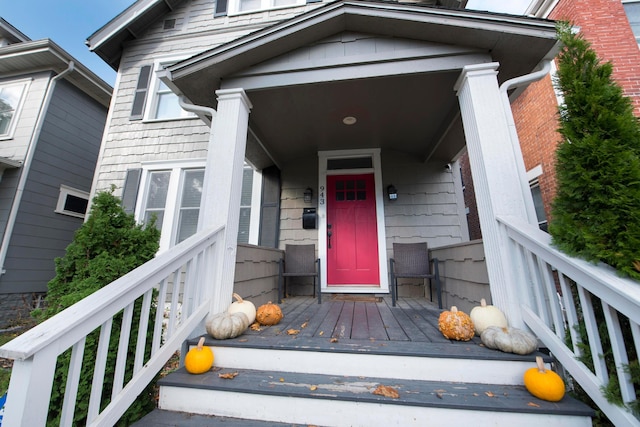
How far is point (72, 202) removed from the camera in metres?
5.23

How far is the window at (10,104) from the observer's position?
190 inches

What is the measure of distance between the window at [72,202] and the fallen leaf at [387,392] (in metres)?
6.63

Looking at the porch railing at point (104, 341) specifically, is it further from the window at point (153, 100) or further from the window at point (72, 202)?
the window at point (72, 202)

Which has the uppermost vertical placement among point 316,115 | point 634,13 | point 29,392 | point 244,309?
point 634,13

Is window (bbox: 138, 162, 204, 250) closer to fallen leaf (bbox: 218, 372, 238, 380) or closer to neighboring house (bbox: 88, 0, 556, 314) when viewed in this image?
neighboring house (bbox: 88, 0, 556, 314)

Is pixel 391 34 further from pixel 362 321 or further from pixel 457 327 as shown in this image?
pixel 362 321

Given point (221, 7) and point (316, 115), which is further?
point (221, 7)

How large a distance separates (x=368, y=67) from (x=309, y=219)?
7.22 ft

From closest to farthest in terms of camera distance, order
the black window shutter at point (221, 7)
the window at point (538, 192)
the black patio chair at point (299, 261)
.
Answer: the black patio chair at point (299, 261)
the window at point (538, 192)
the black window shutter at point (221, 7)

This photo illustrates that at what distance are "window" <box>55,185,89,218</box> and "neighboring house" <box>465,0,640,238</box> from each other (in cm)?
844

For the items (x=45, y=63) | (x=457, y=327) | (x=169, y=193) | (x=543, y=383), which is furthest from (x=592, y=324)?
(x=45, y=63)

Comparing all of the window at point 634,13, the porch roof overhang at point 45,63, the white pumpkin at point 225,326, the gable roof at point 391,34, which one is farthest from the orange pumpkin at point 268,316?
the window at point 634,13

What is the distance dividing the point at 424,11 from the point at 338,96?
3.35 ft

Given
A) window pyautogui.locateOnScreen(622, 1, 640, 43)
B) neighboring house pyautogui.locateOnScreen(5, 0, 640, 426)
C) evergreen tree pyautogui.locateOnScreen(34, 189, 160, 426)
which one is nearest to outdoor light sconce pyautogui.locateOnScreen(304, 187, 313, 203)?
neighboring house pyautogui.locateOnScreen(5, 0, 640, 426)
